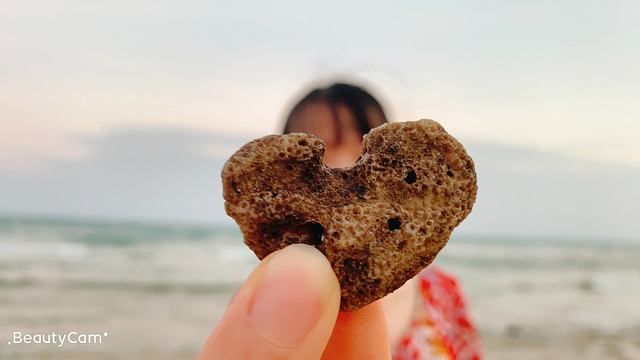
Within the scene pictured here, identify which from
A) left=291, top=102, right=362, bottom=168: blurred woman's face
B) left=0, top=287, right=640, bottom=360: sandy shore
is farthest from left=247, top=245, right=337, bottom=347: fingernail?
left=0, top=287, right=640, bottom=360: sandy shore

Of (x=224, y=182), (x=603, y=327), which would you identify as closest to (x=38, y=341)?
(x=224, y=182)

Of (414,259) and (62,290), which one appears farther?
(62,290)

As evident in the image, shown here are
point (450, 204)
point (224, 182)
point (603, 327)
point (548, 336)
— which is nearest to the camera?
point (224, 182)

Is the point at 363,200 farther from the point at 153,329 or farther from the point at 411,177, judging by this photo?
the point at 153,329

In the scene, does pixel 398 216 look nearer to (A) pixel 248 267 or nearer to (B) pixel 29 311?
(B) pixel 29 311
